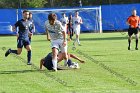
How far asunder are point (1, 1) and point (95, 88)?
53241 millimetres

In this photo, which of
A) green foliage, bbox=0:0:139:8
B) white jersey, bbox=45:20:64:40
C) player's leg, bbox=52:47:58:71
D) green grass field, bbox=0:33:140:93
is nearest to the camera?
green grass field, bbox=0:33:140:93

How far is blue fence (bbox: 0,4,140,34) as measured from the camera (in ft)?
174

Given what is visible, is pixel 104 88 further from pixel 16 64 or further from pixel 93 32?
pixel 93 32

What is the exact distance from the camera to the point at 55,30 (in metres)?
16.3

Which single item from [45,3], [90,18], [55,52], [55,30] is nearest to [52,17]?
[55,30]

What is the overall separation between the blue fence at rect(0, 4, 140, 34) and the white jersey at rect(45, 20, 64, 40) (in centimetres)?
3603

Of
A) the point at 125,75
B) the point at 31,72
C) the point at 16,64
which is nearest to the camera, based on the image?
the point at 125,75

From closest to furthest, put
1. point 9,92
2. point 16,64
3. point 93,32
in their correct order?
point 9,92 → point 16,64 → point 93,32

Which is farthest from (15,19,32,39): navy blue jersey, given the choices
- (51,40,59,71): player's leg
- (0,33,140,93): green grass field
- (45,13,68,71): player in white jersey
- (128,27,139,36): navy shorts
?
(128,27,139,36): navy shorts

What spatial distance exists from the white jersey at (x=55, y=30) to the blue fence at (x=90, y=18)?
36.0m

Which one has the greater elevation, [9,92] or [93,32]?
[9,92]

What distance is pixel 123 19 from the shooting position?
53750 mm

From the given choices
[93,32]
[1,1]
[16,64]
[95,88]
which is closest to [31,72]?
[16,64]

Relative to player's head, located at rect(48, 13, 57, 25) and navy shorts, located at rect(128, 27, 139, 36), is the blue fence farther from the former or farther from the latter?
player's head, located at rect(48, 13, 57, 25)
